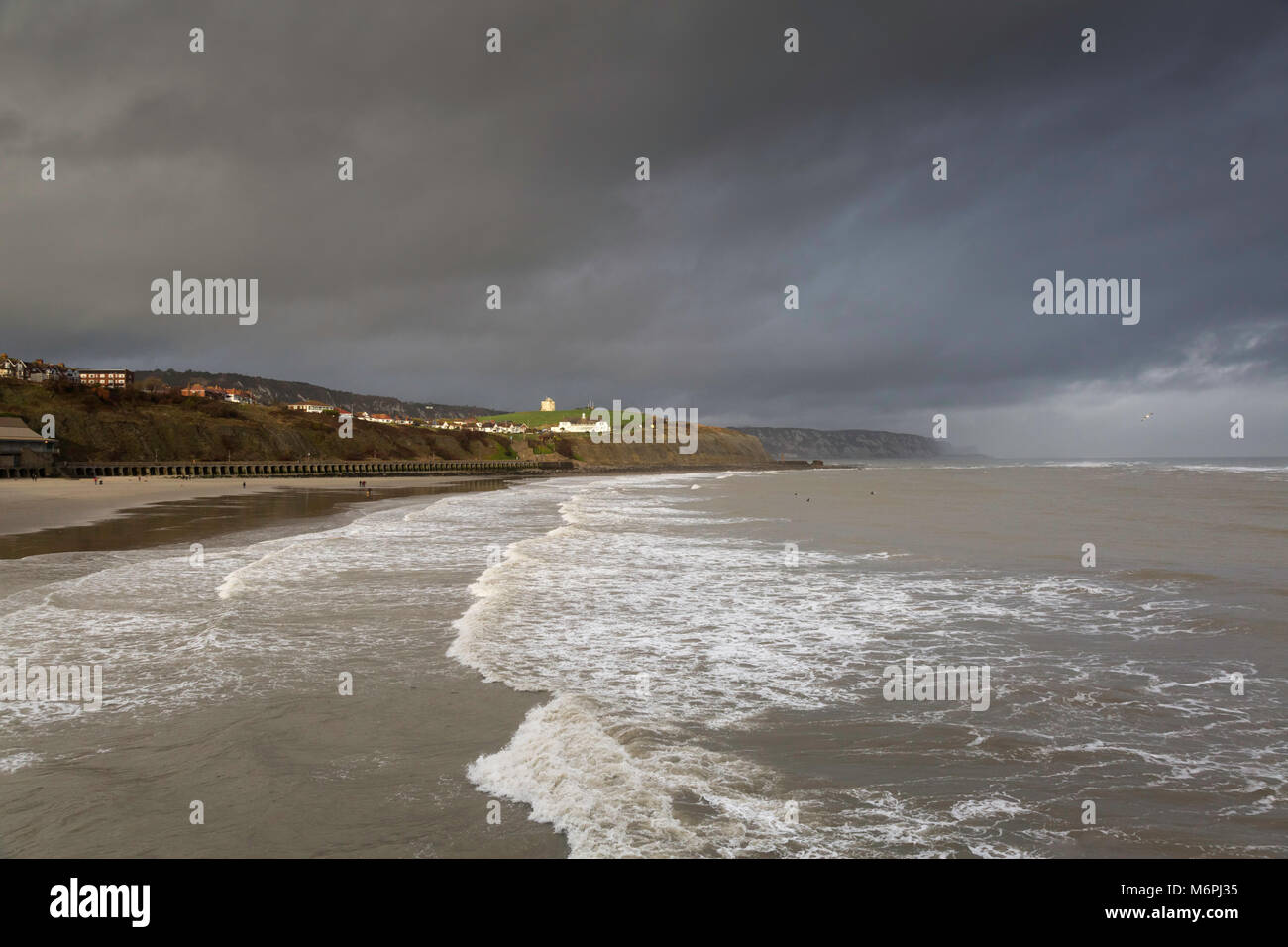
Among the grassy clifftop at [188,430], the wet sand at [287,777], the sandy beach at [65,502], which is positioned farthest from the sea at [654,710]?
the grassy clifftop at [188,430]

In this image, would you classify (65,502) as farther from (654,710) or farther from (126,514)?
(654,710)

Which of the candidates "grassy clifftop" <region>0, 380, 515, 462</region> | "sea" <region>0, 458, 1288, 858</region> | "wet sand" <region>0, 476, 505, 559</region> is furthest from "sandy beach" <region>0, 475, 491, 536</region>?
"grassy clifftop" <region>0, 380, 515, 462</region>

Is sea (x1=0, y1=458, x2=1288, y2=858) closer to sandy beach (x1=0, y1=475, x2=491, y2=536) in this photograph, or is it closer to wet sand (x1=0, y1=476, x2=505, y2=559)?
wet sand (x1=0, y1=476, x2=505, y2=559)

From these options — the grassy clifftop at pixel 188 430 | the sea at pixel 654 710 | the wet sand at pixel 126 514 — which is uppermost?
the grassy clifftop at pixel 188 430

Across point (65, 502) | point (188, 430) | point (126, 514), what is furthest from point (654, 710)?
point (188, 430)

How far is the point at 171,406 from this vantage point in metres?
114

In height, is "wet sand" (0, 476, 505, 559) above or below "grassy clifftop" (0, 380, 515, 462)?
below

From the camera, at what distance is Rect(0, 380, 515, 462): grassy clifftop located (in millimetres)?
91750

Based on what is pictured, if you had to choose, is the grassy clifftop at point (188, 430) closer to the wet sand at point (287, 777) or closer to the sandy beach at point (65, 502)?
the sandy beach at point (65, 502)

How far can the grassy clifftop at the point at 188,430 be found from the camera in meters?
91.8
